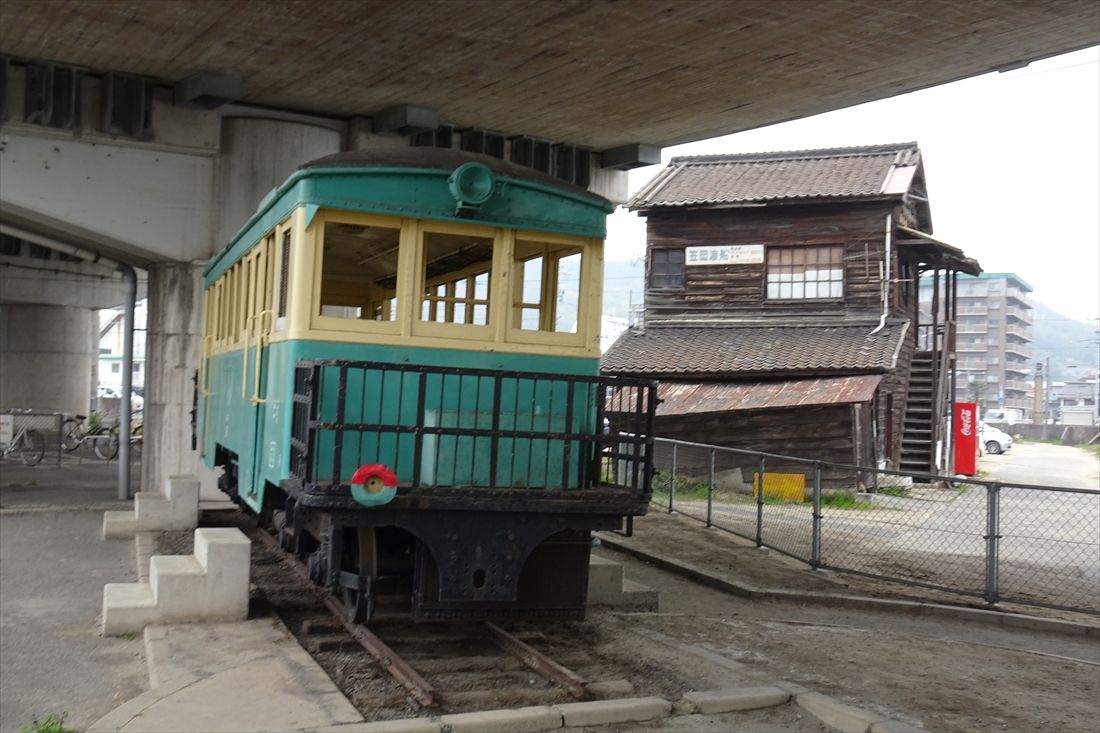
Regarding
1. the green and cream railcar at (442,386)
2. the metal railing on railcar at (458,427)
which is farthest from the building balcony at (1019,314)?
the metal railing on railcar at (458,427)

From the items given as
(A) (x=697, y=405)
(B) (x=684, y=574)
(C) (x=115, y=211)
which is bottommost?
(B) (x=684, y=574)

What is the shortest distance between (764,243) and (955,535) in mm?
14469

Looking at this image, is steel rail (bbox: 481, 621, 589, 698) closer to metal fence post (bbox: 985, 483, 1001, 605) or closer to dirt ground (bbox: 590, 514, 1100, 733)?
dirt ground (bbox: 590, 514, 1100, 733)

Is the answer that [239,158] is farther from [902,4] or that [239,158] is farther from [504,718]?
[504,718]

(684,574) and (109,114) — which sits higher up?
(109,114)

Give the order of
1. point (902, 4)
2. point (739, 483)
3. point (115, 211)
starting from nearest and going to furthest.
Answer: point (902, 4) < point (115, 211) < point (739, 483)

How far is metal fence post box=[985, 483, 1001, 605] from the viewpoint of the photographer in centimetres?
981

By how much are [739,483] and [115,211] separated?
1024 centimetres

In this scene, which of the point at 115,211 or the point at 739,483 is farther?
the point at 739,483

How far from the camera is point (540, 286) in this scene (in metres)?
7.16

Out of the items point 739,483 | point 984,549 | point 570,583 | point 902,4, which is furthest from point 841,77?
point 570,583

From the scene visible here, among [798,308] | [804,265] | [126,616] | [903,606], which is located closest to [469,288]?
[126,616]

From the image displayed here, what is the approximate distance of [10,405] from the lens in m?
29.8

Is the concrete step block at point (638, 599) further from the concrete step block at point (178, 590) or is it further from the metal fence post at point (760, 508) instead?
the metal fence post at point (760, 508)
